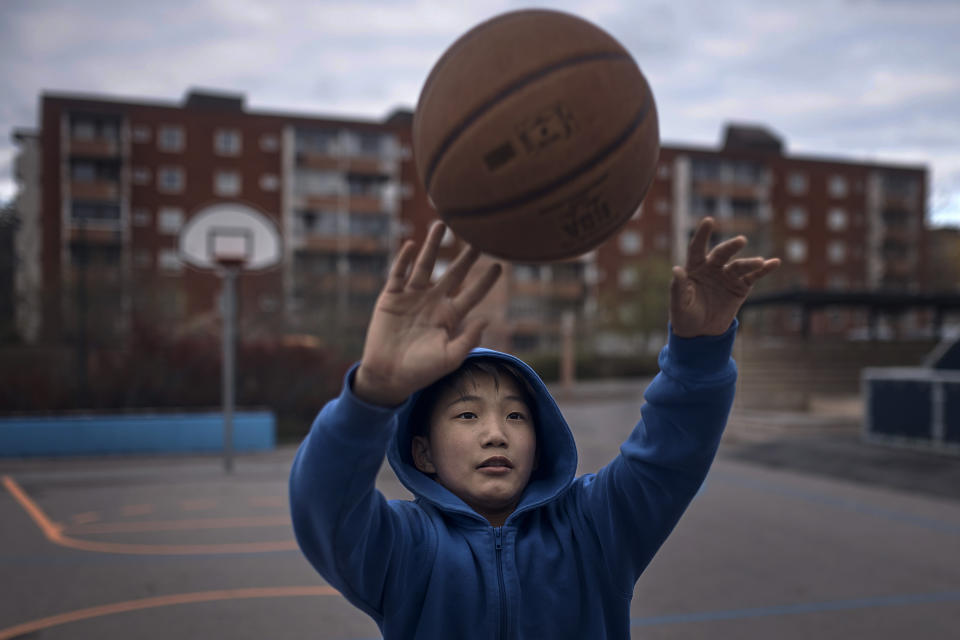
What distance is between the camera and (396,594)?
1796mm

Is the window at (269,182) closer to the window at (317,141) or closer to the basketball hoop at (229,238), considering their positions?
the window at (317,141)

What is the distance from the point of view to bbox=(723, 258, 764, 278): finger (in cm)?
173

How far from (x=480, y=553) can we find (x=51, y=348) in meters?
14.5

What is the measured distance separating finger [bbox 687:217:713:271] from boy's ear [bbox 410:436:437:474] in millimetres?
744

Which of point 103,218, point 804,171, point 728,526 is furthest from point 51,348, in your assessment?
point 804,171

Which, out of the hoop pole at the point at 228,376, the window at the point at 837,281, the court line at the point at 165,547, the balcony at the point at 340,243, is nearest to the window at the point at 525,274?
the balcony at the point at 340,243

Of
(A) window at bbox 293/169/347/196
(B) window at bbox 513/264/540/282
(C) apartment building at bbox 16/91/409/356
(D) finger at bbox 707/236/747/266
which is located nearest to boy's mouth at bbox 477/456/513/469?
(D) finger at bbox 707/236/747/266

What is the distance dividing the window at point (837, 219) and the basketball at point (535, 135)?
5751 cm

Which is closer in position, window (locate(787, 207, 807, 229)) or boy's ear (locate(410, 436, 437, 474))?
boy's ear (locate(410, 436, 437, 474))

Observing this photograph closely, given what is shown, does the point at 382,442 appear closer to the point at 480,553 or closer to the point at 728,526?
the point at 480,553

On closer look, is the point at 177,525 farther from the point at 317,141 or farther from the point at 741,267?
the point at 317,141

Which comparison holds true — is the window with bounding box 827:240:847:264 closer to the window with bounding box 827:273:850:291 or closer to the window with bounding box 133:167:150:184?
the window with bounding box 827:273:850:291

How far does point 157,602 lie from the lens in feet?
16.8

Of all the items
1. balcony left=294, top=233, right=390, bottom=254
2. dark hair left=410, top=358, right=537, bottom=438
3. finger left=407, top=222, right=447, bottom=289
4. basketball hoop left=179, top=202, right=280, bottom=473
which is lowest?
dark hair left=410, top=358, right=537, bottom=438
